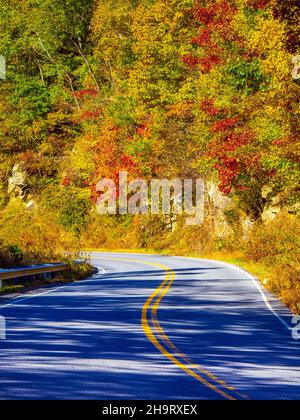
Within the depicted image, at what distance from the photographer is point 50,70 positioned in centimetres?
7312

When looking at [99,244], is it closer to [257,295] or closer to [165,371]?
[257,295]

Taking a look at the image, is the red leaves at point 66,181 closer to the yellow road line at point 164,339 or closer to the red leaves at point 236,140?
the red leaves at point 236,140

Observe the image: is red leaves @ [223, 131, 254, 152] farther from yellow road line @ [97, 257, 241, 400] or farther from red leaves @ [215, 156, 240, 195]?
yellow road line @ [97, 257, 241, 400]

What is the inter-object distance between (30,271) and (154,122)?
2784 centimetres

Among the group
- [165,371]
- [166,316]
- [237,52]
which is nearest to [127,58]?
[237,52]

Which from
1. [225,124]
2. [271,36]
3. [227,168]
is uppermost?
[271,36]

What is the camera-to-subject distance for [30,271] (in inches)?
1201

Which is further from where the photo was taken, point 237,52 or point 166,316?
point 237,52

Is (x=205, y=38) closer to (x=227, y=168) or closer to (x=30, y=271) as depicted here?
(x=227, y=168)

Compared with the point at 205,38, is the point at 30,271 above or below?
below

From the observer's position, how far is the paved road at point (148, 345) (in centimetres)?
1096

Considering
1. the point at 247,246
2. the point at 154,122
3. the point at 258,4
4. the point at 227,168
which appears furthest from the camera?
the point at 154,122

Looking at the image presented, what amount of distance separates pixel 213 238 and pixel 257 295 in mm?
28086

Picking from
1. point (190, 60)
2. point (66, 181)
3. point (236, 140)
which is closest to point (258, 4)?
point (236, 140)
